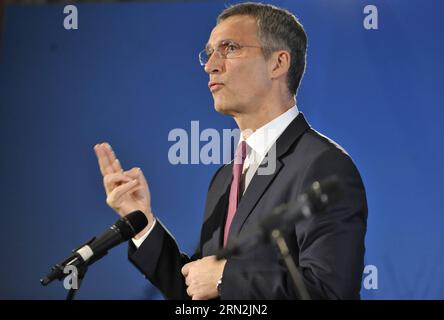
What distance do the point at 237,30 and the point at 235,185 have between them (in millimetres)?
495

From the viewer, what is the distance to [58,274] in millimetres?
1572

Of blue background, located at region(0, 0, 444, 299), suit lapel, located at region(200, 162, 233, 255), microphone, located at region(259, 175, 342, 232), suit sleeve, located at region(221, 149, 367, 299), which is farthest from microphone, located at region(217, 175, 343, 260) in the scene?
blue background, located at region(0, 0, 444, 299)

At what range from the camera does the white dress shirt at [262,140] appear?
210cm

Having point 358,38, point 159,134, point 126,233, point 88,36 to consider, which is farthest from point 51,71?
point 126,233

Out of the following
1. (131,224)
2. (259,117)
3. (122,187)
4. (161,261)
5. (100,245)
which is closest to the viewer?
(100,245)

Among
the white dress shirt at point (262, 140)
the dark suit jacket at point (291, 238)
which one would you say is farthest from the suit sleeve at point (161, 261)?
the white dress shirt at point (262, 140)

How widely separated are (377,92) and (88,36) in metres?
1.23

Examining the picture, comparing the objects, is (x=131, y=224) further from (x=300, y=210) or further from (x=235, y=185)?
(x=300, y=210)

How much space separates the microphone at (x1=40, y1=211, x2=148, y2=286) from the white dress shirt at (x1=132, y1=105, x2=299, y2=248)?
293mm

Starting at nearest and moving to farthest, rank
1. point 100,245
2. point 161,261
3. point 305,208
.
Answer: point 305,208 < point 100,245 < point 161,261

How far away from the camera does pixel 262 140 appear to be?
7.06ft

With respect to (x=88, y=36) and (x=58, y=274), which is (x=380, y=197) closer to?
(x=88, y=36)

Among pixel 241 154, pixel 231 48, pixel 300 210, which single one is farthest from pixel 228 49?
pixel 300 210

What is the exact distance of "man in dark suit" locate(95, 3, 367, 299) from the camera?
1.73 meters
